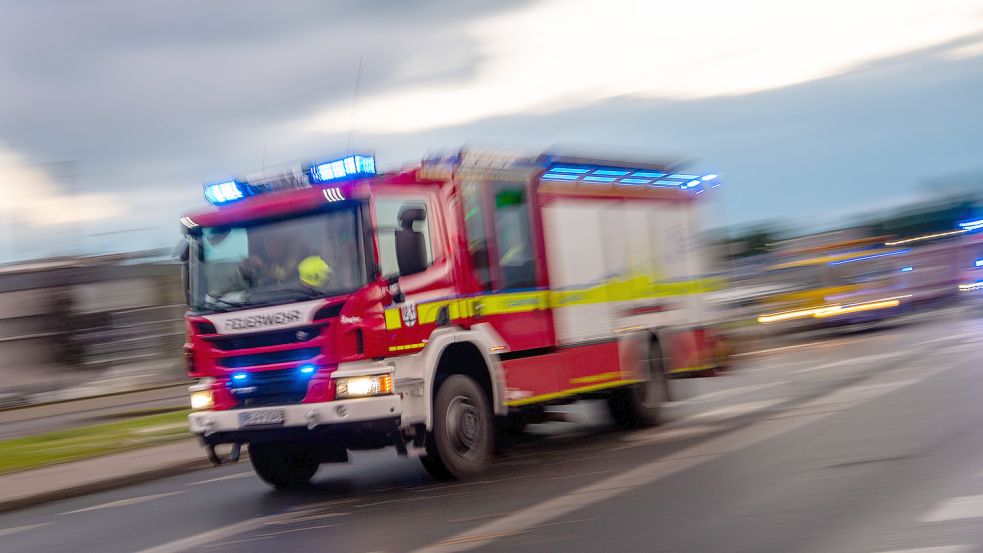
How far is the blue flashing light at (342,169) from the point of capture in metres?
10.1

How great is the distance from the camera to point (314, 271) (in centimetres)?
1003

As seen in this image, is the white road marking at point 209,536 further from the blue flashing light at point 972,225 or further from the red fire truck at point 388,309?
the blue flashing light at point 972,225

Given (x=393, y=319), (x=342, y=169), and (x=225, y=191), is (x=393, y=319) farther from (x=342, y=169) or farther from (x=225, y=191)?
(x=225, y=191)

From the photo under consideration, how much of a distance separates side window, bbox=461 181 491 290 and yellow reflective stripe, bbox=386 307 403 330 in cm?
123

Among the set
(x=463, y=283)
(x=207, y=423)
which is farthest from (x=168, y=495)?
(x=463, y=283)

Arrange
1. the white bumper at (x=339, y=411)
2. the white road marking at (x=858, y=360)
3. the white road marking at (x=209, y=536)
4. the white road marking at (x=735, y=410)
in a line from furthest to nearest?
1. the white road marking at (x=858, y=360)
2. the white road marking at (x=735, y=410)
3. the white bumper at (x=339, y=411)
4. the white road marking at (x=209, y=536)

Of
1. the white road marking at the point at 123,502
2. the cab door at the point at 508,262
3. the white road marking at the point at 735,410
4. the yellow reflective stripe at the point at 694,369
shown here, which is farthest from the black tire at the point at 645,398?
the white road marking at the point at 123,502

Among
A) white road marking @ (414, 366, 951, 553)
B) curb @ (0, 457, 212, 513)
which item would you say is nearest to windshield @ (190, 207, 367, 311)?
white road marking @ (414, 366, 951, 553)

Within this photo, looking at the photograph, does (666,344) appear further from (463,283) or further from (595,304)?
(463,283)

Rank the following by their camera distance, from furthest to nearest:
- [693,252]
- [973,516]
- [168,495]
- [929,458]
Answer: [693,252]
[168,495]
[929,458]
[973,516]

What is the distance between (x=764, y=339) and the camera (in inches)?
1270

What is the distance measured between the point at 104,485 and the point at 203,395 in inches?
116

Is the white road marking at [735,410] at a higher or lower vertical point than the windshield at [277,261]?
lower

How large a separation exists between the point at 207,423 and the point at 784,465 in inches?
180
